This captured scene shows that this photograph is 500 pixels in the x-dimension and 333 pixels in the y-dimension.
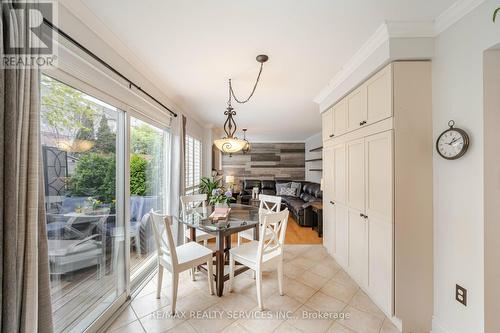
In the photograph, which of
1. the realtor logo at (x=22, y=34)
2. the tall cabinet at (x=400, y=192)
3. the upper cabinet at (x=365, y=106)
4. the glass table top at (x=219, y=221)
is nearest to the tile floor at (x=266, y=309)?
the tall cabinet at (x=400, y=192)

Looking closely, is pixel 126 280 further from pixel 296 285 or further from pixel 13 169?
pixel 296 285

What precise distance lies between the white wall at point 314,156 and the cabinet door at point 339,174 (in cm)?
366

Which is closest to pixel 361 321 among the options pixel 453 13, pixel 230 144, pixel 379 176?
pixel 379 176

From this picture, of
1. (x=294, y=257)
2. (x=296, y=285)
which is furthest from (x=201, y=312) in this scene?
(x=294, y=257)

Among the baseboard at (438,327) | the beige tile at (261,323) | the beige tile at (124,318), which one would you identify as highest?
the baseboard at (438,327)

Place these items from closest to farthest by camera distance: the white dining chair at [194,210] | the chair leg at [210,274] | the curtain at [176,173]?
the chair leg at [210,274] < the white dining chair at [194,210] < the curtain at [176,173]

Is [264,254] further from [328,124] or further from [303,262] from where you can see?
[328,124]

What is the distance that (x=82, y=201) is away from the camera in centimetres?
163

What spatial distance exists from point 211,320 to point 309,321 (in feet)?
2.92

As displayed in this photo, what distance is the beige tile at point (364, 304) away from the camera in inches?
73.7

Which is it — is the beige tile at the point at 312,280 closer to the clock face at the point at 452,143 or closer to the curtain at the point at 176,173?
the clock face at the point at 452,143

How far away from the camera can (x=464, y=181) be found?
1414 millimetres

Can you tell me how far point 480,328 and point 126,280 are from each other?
292 cm

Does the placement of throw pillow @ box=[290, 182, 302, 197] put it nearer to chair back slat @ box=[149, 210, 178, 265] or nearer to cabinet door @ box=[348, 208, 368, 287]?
cabinet door @ box=[348, 208, 368, 287]
